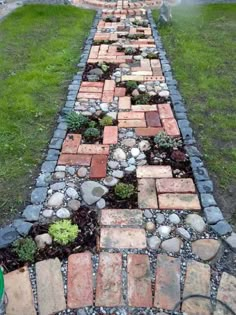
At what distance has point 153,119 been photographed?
364 cm

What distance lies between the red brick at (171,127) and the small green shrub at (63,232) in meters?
1.39

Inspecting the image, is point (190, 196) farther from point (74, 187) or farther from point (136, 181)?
point (74, 187)

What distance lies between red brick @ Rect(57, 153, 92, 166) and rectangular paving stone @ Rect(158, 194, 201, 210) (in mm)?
718

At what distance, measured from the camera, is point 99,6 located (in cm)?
762

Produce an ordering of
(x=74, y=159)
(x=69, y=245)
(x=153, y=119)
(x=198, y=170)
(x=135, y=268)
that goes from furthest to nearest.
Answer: (x=153, y=119) → (x=74, y=159) → (x=198, y=170) → (x=69, y=245) → (x=135, y=268)

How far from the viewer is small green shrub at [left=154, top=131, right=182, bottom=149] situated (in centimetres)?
320

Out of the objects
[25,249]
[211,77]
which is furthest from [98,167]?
[211,77]

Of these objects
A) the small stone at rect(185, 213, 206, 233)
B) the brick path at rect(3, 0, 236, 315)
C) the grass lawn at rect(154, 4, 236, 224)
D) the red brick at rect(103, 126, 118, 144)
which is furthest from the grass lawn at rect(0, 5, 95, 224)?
the grass lawn at rect(154, 4, 236, 224)

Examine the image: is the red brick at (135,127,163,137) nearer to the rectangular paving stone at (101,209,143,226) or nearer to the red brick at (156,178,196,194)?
the red brick at (156,178,196,194)

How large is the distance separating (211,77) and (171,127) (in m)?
1.40

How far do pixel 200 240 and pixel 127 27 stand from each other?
15.9 ft

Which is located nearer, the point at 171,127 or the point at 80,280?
the point at 80,280

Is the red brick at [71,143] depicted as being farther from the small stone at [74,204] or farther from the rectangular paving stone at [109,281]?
the rectangular paving stone at [109,281]

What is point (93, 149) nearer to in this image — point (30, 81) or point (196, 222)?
point (196, 222)
